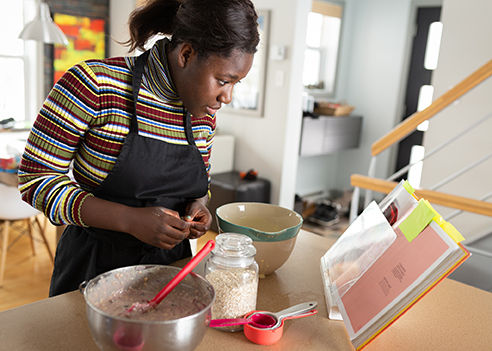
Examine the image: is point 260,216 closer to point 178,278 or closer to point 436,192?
point 178,278

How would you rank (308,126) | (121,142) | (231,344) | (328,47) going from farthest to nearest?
1. (328,47)
2. (308,126)
3. (121,142)
4. (231,344)

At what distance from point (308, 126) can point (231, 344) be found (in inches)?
151

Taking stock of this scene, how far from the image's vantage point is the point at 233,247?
A: 33.6 inches

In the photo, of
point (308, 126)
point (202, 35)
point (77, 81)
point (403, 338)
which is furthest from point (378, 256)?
point (308, 126)

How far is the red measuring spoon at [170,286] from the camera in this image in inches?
29.4

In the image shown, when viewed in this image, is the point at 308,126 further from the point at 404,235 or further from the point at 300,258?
the point at 404,235

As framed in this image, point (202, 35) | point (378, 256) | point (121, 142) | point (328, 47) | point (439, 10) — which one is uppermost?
point (439, 10)

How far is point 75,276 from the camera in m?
1.17

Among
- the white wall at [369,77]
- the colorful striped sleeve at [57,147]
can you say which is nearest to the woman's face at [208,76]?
the colorful striped sleeve at [57,147]

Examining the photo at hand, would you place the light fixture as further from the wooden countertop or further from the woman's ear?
the wooden countertop

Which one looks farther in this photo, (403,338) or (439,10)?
(439,10)

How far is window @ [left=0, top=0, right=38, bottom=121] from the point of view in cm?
414

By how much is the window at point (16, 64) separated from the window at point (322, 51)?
288cm

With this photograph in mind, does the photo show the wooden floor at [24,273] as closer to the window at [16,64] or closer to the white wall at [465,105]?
the window at [16,64]
